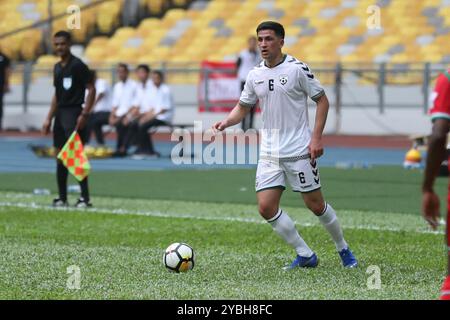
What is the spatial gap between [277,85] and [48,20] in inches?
1086

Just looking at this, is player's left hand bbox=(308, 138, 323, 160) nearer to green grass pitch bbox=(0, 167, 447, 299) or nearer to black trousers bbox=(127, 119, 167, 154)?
green grass pitch bbox=(0, 167, 447, 299)

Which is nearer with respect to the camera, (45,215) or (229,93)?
(45,215)

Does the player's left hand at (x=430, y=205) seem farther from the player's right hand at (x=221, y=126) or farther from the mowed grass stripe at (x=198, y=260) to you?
the player's right hand at (x=221, y=126)

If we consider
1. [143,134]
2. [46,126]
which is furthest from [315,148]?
[143,134]

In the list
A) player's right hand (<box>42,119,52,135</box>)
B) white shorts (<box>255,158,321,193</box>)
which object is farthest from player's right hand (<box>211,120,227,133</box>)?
player's right hand (<box>42,119,52,135</box>)

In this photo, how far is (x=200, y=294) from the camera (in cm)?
825

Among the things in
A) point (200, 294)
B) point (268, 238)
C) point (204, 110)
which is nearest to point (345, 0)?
A: point (204, 110)

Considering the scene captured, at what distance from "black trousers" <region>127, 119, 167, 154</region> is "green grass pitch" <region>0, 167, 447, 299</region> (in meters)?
5.18

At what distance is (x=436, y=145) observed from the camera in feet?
19.9

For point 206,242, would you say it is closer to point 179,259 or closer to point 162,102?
point 179,259

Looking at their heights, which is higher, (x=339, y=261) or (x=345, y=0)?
(x=345, y=0)

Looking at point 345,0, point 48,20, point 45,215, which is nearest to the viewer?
point 45,215
